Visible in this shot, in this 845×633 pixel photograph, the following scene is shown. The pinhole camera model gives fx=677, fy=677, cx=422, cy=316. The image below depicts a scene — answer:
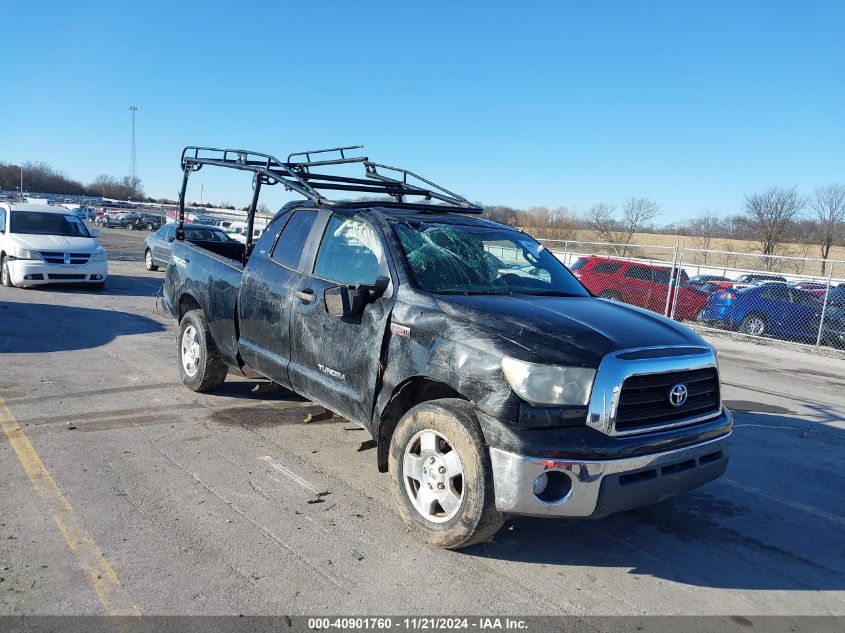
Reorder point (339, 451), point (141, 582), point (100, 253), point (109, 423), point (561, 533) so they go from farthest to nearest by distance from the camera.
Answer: point (100, 253) → point (109, 423) → point (339, 451) → point (561, 533) → point (141, 582)

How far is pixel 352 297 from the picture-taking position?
4.36 metres

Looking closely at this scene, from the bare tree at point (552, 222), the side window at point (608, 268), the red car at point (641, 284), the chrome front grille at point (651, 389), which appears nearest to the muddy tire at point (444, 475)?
the chrome front grille at point (651, 389)

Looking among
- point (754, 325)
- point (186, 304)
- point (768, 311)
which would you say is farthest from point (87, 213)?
point (186, 304)

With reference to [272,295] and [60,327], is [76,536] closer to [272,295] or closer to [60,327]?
[272,295]

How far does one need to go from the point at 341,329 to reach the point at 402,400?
0.73 m

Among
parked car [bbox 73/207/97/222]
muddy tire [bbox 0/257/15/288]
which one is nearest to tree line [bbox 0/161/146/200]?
parked car [bbox 73/207/97/222]

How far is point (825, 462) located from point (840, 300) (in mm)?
11140

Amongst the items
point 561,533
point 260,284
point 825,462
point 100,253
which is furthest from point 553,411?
point 100,253

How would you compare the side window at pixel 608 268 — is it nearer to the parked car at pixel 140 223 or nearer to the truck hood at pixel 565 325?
the truck hood at pixel 565 325

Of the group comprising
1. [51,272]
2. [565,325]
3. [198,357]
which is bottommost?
[51,272]

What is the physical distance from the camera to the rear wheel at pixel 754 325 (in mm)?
16438

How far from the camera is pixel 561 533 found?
4168 mm

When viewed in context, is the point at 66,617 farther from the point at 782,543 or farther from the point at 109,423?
the point at 782,543

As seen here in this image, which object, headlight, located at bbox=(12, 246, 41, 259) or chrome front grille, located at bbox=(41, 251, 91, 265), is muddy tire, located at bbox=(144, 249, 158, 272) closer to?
chrome front grille, located at bbox=(41, 251, 91, 265)
